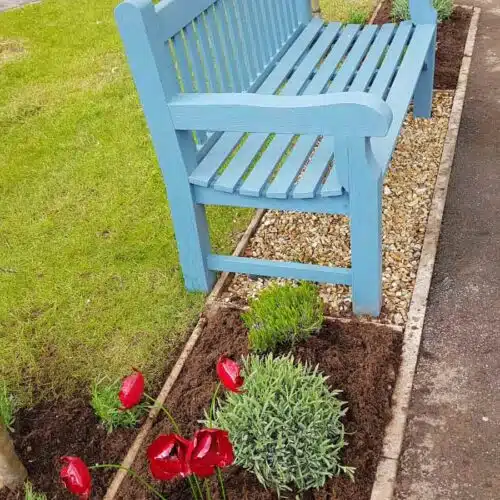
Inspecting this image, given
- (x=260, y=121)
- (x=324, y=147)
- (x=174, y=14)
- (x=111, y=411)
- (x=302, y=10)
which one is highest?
(x=174, y=14)

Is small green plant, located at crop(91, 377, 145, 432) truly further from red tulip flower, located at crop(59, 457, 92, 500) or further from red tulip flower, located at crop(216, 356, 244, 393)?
red tulip flower, located at crop(59, 457, 92, 500)

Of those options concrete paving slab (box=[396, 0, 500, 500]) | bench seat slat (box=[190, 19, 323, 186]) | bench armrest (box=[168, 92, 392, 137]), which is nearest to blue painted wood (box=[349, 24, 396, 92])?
bench seat slat (box=[190, 19, 323, 186])

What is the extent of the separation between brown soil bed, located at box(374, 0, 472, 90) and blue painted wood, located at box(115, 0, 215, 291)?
272 centimetres

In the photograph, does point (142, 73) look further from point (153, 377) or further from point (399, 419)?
point (399, 419)

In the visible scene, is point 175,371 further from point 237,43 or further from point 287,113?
point 237,43

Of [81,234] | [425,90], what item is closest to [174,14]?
[81,234]

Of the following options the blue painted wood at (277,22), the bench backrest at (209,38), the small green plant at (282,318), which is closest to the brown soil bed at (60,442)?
the small green plant at (282,318)

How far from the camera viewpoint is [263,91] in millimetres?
3457

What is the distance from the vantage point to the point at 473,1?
6.41 meters

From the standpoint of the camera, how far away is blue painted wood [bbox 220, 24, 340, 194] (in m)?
2.85

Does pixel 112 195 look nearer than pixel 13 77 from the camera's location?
Yes

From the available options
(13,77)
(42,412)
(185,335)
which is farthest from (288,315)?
(13,77)

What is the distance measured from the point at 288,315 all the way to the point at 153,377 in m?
0.64

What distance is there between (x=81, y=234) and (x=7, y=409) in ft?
4.71
